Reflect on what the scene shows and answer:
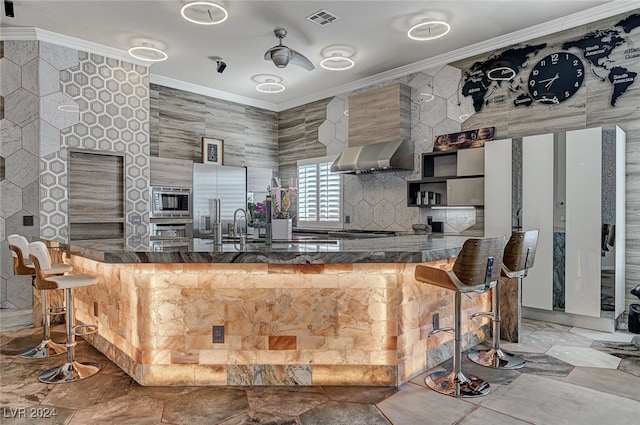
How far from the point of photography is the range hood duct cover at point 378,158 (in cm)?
532

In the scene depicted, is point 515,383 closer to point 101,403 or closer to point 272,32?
point 101,403

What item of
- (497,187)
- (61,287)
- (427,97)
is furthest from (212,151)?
(497,187)

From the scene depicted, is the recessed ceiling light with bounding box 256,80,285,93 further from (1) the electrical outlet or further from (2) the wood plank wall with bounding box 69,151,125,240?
(1) the electrical outlet

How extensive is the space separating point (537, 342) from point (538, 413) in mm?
1397

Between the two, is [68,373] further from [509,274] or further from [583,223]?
[583,223]

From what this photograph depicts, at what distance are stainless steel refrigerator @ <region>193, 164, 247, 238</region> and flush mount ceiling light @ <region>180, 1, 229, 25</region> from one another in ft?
8.38

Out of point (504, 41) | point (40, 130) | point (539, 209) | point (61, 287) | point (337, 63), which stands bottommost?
point (61, 287)

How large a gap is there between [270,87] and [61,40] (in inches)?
108

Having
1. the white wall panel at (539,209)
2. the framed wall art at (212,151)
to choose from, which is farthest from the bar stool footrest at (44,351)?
the white wall panel at (539,209)

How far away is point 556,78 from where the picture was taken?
4363 millimetres

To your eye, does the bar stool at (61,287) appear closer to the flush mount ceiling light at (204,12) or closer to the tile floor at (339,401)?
the tile floor at (339,401)

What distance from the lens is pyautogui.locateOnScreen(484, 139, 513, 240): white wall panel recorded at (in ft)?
14.2

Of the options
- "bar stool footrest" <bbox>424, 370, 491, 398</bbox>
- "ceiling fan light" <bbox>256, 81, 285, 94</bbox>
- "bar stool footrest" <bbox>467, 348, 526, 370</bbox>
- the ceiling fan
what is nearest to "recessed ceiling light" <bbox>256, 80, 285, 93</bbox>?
"ceiling fan light" <bbox>256, 81, 285, 94</bbox>

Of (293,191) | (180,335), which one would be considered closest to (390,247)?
(293,191)
